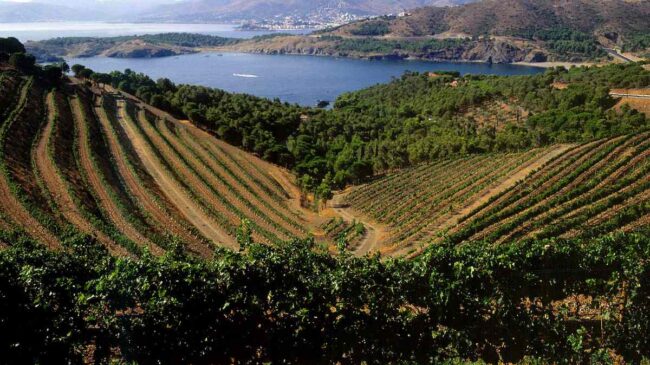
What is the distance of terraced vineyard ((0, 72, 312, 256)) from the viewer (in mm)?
27297

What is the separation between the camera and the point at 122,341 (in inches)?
424

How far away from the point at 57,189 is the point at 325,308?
1027 inches

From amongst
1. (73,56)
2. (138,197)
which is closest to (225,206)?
(138,197)

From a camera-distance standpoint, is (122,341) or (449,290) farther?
(449,290)

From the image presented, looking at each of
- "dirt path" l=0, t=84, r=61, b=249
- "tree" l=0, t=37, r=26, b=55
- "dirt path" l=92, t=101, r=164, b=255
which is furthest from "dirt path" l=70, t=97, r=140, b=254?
"tree" l=0, t=37, r=26, b=55

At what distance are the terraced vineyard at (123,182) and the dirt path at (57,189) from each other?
6 cm

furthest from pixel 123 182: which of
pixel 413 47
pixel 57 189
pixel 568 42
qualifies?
pixel 568 42

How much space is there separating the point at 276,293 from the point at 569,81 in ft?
252

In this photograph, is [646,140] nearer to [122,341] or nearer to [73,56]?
[122,341]

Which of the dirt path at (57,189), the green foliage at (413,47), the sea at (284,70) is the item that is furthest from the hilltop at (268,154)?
the green foliage at (413,47)

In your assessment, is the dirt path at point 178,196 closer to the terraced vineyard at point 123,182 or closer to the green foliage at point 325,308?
the terraced vineyard at point 123,182

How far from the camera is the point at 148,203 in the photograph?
33.4 m

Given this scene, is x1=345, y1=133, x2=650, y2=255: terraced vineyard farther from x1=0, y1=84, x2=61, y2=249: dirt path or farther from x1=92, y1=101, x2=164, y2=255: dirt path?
x1=0, y1=84, x2=61, y2=249: dirt path

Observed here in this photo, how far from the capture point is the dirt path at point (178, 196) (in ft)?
100
